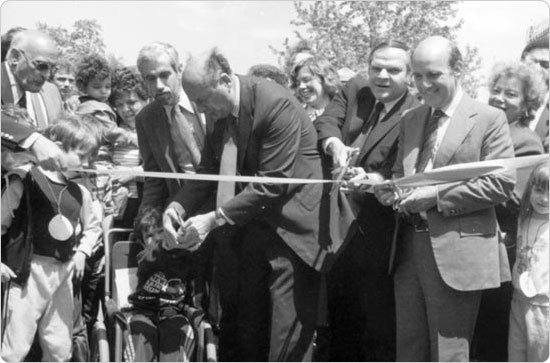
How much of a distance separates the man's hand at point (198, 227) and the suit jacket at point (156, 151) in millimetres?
545

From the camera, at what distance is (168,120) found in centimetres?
485

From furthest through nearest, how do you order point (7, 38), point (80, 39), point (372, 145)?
point (80, 39)
point (7, 38)
point (372, 145)

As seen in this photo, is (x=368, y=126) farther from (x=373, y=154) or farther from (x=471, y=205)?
(x=471, y=205)

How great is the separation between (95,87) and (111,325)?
1.93m

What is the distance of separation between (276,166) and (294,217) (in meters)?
0.30

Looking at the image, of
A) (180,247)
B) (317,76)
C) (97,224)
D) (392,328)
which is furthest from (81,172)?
(392,328)

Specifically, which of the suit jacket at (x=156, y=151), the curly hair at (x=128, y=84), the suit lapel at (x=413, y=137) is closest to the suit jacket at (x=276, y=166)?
the suit jacket at (x=156, y=151)

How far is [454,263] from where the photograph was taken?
402 centimetres

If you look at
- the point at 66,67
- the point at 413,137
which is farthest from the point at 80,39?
the point at 413,137

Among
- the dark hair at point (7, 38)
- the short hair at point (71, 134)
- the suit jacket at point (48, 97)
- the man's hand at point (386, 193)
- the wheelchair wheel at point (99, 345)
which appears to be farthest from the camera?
the dark hair at point (7, 38)

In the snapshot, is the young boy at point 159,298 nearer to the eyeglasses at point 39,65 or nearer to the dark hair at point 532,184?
the eyeglasses at point 39,65

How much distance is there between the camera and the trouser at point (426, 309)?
4082 millimetres

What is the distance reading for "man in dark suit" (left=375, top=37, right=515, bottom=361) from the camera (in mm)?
4027

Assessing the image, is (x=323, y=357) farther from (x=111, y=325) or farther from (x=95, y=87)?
(x=95, y=87)
